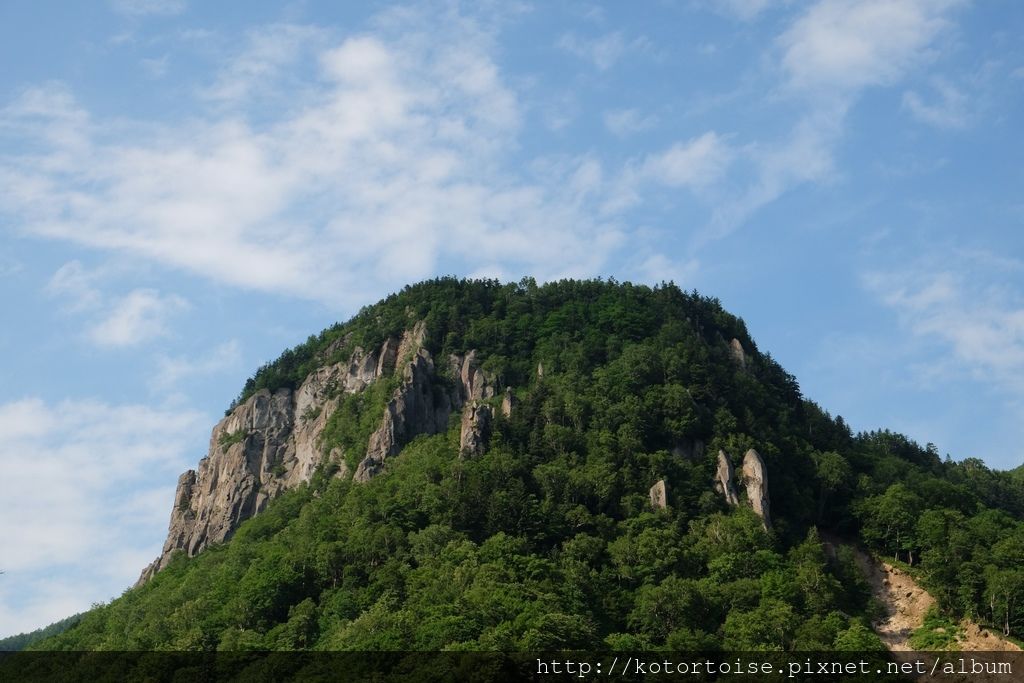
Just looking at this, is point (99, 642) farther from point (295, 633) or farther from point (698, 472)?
point (698, 472)

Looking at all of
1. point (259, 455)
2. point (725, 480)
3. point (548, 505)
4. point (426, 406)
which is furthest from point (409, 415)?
point (725, 480)

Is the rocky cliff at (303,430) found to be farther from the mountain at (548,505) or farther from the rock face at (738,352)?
the rock face at (738,352)

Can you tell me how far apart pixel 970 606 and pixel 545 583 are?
42.4m

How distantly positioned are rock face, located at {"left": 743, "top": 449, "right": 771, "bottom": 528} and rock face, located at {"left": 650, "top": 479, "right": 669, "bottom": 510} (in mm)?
10116

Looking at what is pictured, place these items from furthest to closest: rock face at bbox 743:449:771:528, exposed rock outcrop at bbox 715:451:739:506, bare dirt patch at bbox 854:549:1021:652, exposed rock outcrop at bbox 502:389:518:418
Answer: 1. exposed rock outcrop at bbox 502:389:518:418
2. exposed rock outcrop at bbox 715:451:739:506
3. rock face at bbox 743:449:771:528
4. bare dirt patch at bbox 854:549:1021:652

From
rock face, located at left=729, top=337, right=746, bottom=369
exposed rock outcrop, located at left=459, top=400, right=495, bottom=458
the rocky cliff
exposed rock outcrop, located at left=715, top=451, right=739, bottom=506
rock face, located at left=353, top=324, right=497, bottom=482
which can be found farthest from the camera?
rock face, located at left=729, top=337, right=746, bottom=369

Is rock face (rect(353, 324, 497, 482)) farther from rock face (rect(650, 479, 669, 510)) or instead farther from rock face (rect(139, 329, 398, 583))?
rock face (rect(650, 479, 669, 510))

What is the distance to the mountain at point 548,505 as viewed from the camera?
12475 cm

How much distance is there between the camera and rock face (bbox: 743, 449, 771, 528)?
145125 millimetres

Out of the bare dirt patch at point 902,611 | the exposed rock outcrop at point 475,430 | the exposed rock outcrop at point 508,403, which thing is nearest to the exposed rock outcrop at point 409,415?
the exposed rock outcrop at point 475,430

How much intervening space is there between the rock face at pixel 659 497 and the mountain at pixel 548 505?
50 centimetres

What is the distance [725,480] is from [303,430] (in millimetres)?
66510

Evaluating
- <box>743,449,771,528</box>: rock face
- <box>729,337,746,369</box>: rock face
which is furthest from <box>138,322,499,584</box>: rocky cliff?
<box>729,337,746,369</box>: rock face

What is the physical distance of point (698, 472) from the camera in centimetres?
15062
